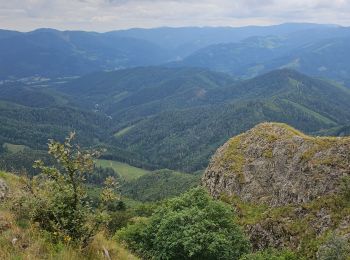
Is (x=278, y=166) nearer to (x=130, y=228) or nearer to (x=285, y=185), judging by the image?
(x=285, y=185)

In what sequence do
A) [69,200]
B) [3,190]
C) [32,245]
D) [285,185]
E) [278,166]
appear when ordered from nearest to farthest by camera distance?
[32,245]
[69,200]
[3,190]
[285,185]
[278,166]

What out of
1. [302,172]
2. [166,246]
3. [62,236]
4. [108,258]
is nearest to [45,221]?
[62,236]

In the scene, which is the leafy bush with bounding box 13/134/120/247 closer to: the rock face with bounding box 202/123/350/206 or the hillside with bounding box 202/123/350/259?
the hillside with bounding box 202/123/350/259

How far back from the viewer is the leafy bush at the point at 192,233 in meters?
25.4

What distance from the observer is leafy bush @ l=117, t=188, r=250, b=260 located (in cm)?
2541

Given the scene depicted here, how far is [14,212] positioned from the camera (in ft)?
49.0

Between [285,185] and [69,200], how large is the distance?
29.5 meters

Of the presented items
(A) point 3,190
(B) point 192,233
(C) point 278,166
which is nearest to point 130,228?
(B) point 192,233

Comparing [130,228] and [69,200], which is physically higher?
[69,200]

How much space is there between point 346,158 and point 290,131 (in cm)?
978

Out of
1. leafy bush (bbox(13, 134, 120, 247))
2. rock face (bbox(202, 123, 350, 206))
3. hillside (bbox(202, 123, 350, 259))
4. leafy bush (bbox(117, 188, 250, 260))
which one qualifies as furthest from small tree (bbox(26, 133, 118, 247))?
rock face (bbox(202, 123, 350, 206))

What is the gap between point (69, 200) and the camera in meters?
13.6

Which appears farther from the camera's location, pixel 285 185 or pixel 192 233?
pixel 285 185

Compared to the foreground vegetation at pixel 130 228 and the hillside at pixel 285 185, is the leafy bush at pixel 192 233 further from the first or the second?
the hillside at pixel 285 185
